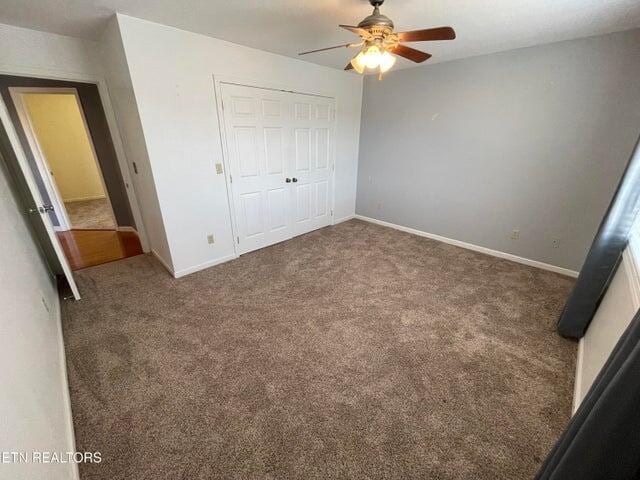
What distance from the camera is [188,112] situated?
261 centimetres

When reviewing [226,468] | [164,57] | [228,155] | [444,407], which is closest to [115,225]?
[228,155]

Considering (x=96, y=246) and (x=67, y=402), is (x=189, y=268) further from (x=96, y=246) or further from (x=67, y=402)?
(x=96, y=246)

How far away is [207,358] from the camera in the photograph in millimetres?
1902

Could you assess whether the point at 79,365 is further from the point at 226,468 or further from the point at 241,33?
the point at 241,33

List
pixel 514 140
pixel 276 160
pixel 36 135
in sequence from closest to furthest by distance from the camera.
A: pixel 514 140, pixel 276 160, pixel 36 135

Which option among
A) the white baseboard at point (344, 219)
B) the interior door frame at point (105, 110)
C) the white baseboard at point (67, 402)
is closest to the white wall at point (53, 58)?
the interior door frame at point (105, 110)

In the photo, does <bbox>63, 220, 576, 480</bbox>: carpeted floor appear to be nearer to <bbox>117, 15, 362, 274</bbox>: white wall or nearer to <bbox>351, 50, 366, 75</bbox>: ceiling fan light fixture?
<bbox>117, 15, 362, 274</bbox>: white wall

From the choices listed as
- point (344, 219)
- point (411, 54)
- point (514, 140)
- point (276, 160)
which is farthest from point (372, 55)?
point (344, 219)

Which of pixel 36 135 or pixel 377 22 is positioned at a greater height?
pixel 377 22

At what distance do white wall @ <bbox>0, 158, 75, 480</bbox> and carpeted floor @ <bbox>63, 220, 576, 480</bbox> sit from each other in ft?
0.62

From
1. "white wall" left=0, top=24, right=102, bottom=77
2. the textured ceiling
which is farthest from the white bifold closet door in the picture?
"white wall" left=0, top=24, right=102, bottom=77

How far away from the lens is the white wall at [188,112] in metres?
2.30

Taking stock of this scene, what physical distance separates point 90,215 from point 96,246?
1863 mm

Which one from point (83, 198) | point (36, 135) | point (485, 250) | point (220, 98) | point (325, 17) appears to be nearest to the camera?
point (325, 17)
